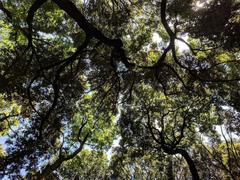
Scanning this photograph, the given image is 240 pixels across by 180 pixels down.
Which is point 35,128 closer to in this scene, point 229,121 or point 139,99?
point 139,99

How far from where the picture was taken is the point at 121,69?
44.9 ft

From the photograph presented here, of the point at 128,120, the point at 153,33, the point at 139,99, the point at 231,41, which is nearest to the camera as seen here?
the point at 231,41

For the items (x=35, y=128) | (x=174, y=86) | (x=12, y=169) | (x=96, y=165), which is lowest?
(x=12, y=169)

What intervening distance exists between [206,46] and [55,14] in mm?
6519

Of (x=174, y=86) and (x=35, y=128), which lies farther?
(x=35, y=128)

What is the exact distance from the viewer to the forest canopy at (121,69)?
1015 cm

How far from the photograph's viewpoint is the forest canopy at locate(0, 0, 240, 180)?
33.3ft

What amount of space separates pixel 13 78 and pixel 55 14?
10.5ft

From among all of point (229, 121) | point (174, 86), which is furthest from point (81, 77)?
point (229, 121)

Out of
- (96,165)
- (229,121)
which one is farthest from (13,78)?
(96,165)

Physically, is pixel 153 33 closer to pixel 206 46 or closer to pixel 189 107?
pixel 206 46

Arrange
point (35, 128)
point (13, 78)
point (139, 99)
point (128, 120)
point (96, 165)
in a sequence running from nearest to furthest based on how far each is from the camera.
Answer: point (13, 78), point (35, 128), point (139, 99), point (128, 120), point (96, 165)

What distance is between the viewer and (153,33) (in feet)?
45.2

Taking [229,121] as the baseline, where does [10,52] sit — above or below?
below
